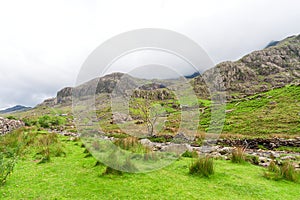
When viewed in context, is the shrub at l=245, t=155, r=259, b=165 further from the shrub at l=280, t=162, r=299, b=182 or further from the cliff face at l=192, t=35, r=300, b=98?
the cliff face at l=192, t=35, r=300, b=98

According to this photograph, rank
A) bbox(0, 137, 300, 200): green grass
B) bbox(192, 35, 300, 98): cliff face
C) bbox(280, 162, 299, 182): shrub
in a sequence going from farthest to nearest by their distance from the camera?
bbox(192, 35, 300, 98): cliff face
bbox(280, 162, 299, 182): shrub
bbox(0, 137, 300, 200): green grass

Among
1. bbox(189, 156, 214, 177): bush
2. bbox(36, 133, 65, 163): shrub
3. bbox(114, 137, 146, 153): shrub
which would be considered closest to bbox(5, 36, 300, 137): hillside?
bbox(36, 133, 65, 163): shrub

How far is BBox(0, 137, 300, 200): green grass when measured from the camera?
5621mm

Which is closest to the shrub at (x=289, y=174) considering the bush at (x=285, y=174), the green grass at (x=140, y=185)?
the bush at (x=285, y=174)

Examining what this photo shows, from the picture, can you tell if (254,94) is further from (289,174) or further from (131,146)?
(289,174)

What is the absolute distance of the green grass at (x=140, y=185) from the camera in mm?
5621

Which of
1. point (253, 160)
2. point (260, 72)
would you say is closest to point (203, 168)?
point (253, 160)

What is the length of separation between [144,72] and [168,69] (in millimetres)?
1345

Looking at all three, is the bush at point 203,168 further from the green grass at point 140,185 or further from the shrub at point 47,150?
the shrub at point 47,150

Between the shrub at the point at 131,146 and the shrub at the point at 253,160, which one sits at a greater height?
the shrub at the point at 131,146

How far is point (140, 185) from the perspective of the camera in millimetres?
6254

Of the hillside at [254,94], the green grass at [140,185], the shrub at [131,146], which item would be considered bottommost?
the green grass at [140,185]

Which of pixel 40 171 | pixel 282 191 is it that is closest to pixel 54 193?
pixel 40 171

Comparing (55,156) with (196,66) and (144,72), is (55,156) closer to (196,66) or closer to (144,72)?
(144,72)
